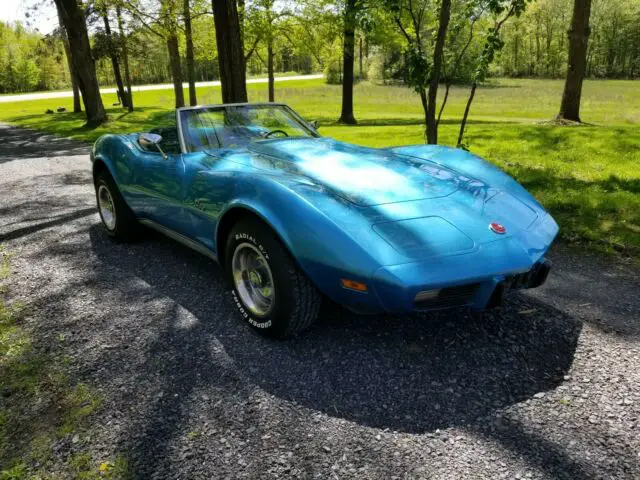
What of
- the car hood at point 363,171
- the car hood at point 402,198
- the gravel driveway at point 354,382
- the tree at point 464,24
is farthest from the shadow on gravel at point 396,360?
the tree at point 464,24

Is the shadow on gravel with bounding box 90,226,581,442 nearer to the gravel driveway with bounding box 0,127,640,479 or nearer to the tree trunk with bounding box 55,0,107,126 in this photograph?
the gravel driveway with bounding box 0,127,640,479

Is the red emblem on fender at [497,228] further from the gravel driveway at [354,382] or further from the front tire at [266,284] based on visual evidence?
the front tire at [266,284]

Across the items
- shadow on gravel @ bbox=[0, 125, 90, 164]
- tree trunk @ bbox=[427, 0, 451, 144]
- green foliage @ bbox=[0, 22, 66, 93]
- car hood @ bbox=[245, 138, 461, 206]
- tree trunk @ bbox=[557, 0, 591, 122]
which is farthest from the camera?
green foliage @ bbox=[0, 22, 66, 93]

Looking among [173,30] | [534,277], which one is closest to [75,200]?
[534,277]

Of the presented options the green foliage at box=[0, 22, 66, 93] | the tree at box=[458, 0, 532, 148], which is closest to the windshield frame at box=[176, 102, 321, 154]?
the tree at box=[458, 0, 532, 148]

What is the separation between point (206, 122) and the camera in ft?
13.0

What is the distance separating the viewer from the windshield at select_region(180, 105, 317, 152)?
3818mm

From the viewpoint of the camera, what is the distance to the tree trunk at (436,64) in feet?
19.3

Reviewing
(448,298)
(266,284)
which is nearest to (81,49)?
(266,284)

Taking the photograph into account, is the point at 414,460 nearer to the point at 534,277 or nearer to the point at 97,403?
the point at 534,277

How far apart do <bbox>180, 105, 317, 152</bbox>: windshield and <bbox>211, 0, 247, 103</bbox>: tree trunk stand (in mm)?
4279

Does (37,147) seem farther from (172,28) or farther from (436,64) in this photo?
(436,64)

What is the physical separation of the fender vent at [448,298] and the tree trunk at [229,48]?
267 inches

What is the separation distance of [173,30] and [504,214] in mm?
18626
